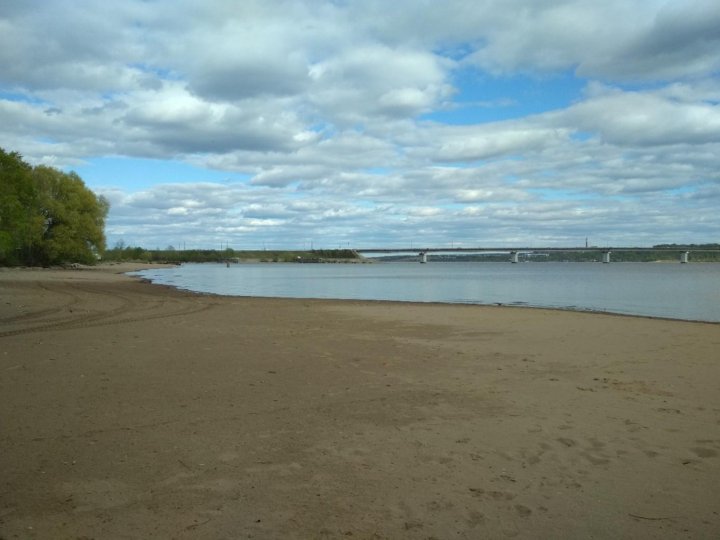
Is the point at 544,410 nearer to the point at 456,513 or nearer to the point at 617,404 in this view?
the point at 617,404

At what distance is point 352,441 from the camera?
21.7 feet

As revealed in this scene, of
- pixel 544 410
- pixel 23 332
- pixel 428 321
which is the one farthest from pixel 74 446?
pixel 428 321

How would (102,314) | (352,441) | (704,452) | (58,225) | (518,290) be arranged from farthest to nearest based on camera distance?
(58,225), (518,290), (102,314), (352,441), (704,452)

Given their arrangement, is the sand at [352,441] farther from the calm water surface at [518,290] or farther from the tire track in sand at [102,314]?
the calm water surface at [518,290]

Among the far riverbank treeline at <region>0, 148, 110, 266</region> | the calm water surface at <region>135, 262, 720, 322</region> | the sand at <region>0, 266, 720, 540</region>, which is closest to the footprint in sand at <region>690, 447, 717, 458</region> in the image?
the sand at <region>0, 266, 720, 540</region>

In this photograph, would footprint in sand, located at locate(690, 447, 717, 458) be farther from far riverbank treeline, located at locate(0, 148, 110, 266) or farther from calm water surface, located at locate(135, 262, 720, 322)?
far riverbank treeline, located at locate(0, 148, 110, 266)

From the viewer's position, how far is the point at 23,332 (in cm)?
1505

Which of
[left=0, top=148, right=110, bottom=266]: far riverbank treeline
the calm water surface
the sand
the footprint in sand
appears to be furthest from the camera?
[left=0, top=148, right=110, bottom=266]: far riverbank treeline

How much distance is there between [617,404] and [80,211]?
268 ft

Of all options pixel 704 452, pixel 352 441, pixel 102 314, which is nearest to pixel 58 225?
pixel 102 314

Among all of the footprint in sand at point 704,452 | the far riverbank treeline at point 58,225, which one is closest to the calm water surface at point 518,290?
the far riverbank treeline at point 58,225

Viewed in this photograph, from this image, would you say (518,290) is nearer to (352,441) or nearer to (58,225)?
(352,441)

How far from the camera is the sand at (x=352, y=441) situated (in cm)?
470

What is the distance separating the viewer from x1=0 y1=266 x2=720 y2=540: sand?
4.70m
